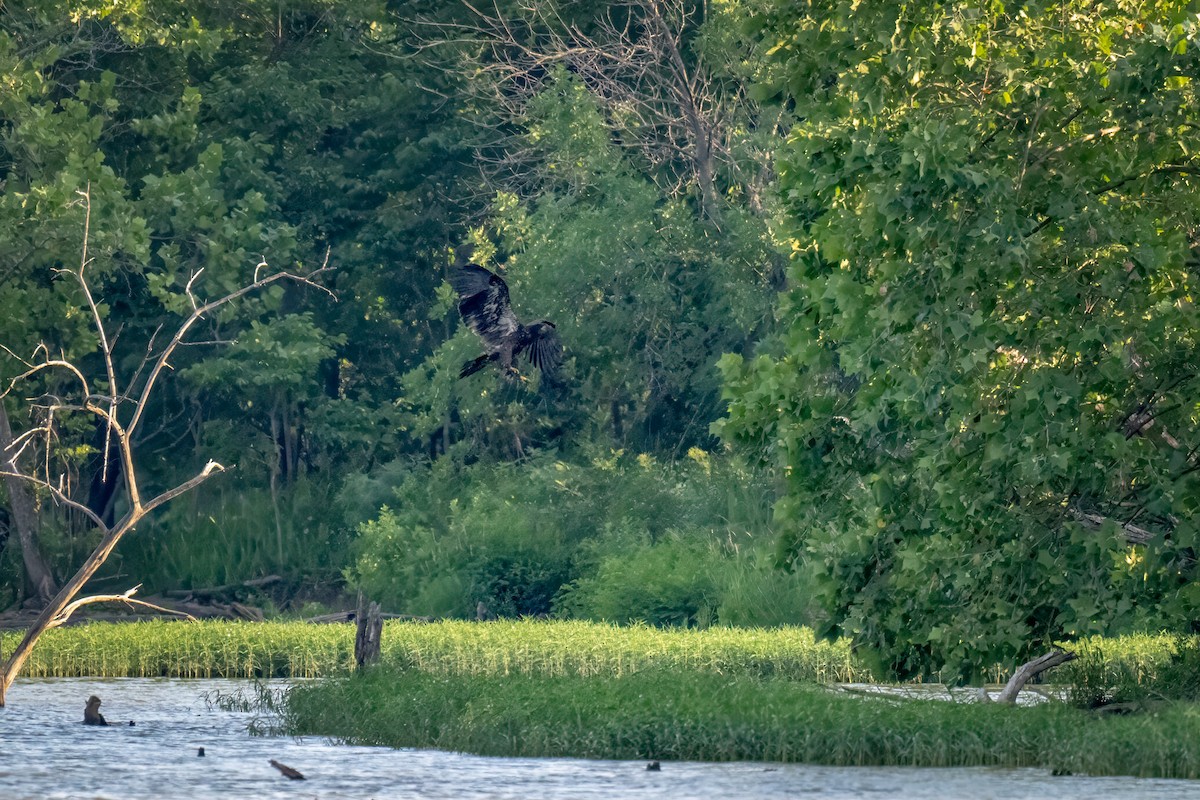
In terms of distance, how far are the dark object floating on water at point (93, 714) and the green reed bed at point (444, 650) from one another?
387cm

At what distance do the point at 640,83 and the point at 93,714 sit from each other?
20.9m

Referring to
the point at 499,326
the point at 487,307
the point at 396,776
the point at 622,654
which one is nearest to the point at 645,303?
the point at 499,326

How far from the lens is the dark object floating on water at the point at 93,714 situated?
20375 millimetres

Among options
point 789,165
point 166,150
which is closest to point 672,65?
point 166,150

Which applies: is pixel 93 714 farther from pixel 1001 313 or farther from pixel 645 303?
pixel 645 303

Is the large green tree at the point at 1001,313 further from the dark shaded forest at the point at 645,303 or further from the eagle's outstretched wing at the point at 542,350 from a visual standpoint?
the eagle's outstretched wing at the point at 542,350

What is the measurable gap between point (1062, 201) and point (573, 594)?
17161 millimetres

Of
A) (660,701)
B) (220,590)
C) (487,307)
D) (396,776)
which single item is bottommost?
(396,776)

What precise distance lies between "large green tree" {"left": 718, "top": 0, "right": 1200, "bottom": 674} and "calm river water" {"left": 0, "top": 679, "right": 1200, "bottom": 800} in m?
2.15

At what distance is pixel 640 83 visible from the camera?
124ft

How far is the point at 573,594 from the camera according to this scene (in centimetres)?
3234

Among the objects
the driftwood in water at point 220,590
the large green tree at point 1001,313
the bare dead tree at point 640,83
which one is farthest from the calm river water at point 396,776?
the bare dead tree at point 640,83

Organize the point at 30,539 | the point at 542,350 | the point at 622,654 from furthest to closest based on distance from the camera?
the point at 30,539 → the point at 542,350 → the point at 622,654

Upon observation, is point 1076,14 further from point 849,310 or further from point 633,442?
point 633,442
